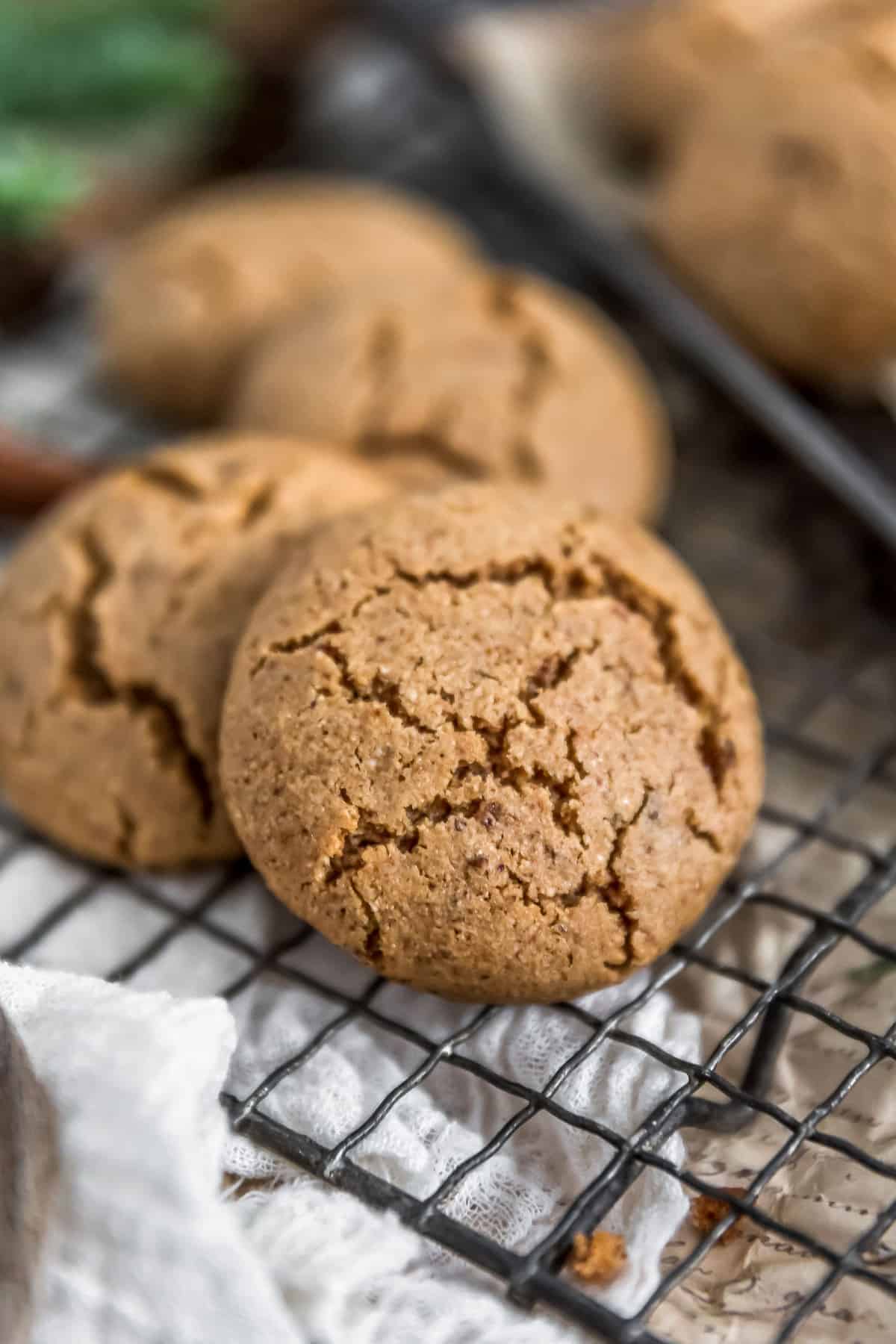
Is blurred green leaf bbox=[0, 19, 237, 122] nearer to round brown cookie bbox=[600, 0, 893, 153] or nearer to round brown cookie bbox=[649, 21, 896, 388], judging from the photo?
round brown cookie bbox=[600, 0, 893, 153]

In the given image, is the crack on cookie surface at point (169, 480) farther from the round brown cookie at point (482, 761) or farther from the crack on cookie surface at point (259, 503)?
the round brown cookie at point (482, 761)

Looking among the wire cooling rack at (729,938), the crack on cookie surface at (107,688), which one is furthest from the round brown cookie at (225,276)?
the crack on cookie surface at (107,688)

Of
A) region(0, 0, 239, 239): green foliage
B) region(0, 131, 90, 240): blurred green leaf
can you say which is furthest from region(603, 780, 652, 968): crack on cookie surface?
region(0, 0, 239, 239): green foliage

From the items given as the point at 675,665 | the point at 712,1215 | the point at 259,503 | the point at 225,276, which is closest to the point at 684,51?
the point at 225,276

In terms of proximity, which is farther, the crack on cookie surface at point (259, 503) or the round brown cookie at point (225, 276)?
the round brown cookie at point (225, 276)

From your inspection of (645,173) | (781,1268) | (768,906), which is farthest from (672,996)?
(645,173)
